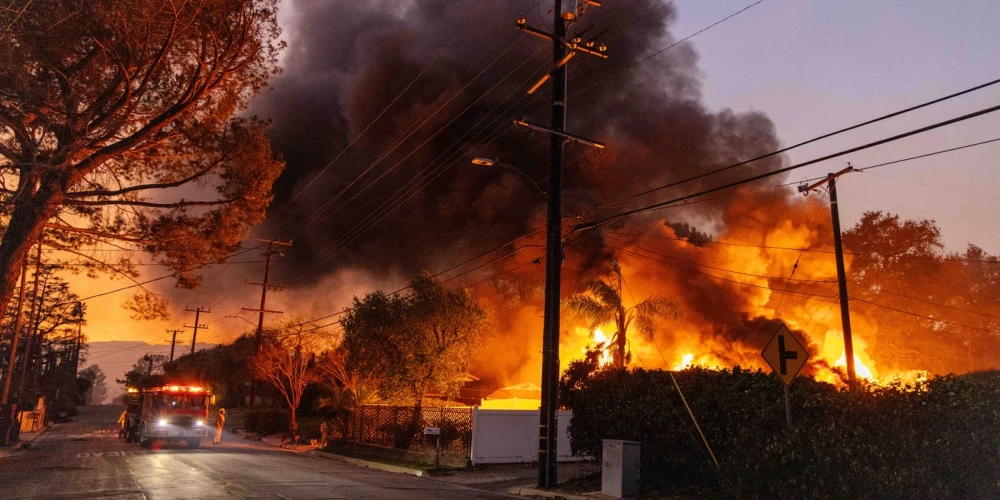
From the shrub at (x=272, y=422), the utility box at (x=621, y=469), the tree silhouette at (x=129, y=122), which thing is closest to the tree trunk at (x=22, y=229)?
the tree silhouette at (x=129, y=122)

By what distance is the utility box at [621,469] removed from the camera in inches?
537

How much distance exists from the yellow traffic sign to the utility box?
3.81 m

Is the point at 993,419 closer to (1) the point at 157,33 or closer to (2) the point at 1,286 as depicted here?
(1) the point at 157,33

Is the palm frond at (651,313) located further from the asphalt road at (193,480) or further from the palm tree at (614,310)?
the asphalt road at (193,480)

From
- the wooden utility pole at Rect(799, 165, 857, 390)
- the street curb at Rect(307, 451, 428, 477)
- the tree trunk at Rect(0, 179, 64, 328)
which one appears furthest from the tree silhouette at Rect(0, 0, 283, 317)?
the wooden utility pole at Rect(799, 165, 857, 390)

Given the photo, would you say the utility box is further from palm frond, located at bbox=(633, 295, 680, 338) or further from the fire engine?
palm frond, located at bbox=(633, 295, 680, 338)

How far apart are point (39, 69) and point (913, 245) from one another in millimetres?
59436

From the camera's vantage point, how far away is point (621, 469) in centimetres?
1364

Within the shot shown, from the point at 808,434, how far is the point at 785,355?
129cm

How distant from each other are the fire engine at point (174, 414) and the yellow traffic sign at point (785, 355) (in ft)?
81.3

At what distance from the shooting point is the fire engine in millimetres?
27984

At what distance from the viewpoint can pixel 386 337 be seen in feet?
100

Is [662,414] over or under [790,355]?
under

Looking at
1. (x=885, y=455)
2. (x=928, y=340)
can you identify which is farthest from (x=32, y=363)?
(x=928, y=340)
